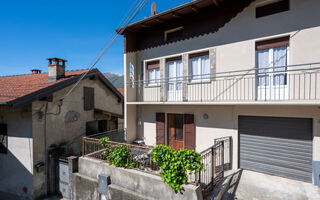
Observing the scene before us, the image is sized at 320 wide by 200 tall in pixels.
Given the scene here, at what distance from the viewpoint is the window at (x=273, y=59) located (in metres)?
5.74

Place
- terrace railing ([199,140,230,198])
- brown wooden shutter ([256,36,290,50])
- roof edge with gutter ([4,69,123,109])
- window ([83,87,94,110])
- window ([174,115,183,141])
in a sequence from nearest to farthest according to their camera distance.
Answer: terrace railing ([199,140,230,198]), brown wooden shutter ([256,36,290,50]), roof edge with gutter ([4,69,123,109]), window ([174,115,183,141]), window ([83,87,94,110])

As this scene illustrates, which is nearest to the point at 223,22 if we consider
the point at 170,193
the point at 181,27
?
the point at 181,27

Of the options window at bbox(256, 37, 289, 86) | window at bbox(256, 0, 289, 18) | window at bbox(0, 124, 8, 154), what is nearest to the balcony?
window at bbox(256, 37, 289, 86)

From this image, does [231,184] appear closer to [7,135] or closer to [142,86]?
[142,86]

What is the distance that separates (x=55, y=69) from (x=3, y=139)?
456 cm

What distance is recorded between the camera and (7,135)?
26.2 ft

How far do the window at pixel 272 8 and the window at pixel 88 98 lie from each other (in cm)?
1006

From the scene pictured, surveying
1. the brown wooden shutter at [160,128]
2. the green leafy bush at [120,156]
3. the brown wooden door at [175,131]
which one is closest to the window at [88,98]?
the brown wooden shutter at [160,128]

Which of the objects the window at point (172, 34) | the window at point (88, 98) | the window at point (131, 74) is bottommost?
the window at point (88, 98)

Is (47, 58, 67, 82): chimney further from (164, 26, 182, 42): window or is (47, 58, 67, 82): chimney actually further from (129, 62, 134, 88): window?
(164, 26, 182, 42): window

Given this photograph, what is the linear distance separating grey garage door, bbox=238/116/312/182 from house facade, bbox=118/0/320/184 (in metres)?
0.03

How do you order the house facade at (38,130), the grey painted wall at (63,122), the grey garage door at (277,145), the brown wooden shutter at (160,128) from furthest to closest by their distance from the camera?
the brown wooden shutter at (160,128), the grey painted wall at (63,122), the house facade at (38,130), the grey garage door at (277,145)

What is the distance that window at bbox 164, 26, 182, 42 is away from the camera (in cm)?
809

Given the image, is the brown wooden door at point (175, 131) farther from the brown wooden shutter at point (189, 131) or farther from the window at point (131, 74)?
the window at point (131, 74)
